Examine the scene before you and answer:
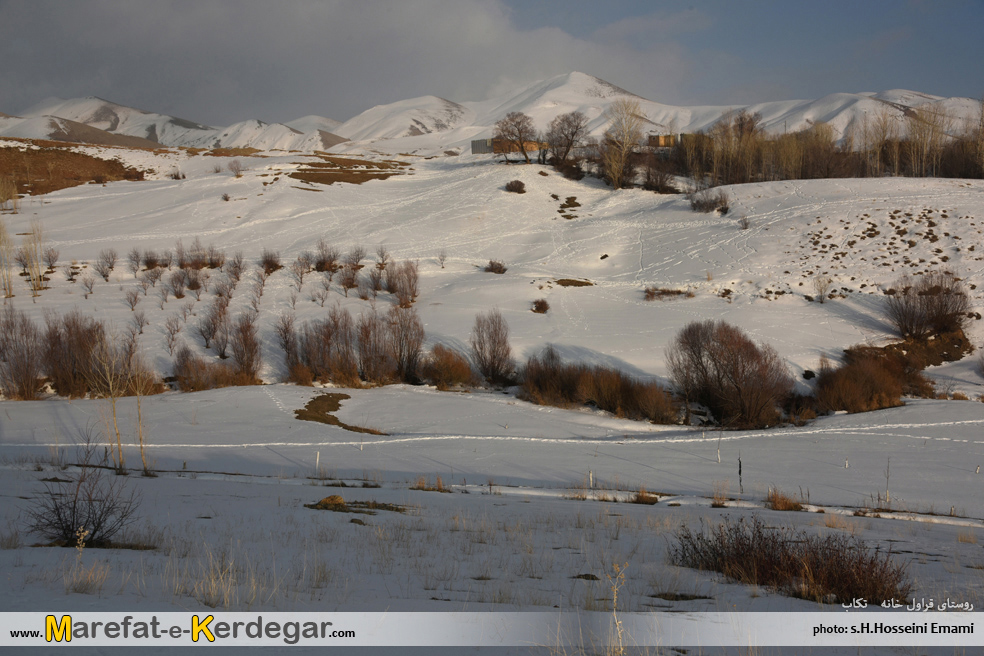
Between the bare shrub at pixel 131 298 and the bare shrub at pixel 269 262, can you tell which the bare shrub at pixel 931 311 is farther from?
the bare shrub at pixel 131 298

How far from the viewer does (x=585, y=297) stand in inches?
1729

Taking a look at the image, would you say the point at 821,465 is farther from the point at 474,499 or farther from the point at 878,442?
the point at 474,499

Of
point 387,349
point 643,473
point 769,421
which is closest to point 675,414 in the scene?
point 769,421

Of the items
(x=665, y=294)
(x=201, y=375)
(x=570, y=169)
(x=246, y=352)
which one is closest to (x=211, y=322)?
(x=246, y=352)

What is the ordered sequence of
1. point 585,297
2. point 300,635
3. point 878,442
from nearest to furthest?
1. point 300,635
2. point 878,442
3. point 585,297

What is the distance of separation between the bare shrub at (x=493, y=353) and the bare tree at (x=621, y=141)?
1889 inches

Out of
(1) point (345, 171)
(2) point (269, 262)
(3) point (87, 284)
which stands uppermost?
(1) point (345, 171)

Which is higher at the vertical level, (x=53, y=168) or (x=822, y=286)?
(x=53, y=168)

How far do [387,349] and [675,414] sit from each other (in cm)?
1722

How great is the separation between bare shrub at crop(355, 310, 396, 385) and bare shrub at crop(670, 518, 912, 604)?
27.4m

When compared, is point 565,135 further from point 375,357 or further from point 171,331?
point 171,331

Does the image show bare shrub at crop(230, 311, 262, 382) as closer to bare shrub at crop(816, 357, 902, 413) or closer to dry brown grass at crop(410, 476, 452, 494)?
dry brown grass at crop(410, 476, 452, 494)

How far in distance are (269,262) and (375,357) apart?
19.7 meters

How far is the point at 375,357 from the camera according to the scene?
3372 cm
